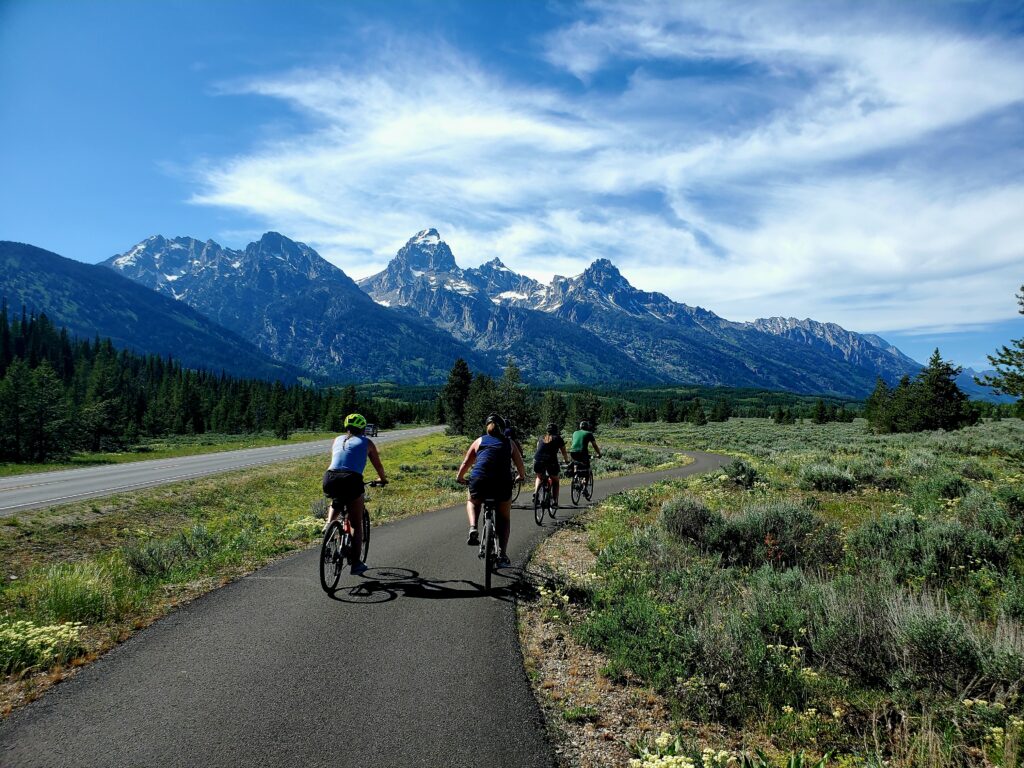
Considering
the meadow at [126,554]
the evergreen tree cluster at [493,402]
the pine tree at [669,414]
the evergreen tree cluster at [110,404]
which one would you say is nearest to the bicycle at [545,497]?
the meadow at [126,554]

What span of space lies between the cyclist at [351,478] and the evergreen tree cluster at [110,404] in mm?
50201

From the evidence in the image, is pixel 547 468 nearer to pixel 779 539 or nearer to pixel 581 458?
pixel 581 458

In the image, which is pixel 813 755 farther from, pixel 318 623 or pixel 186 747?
pixel 318 623

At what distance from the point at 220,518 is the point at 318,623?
50.2ft

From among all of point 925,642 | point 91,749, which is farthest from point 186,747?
point 925,642

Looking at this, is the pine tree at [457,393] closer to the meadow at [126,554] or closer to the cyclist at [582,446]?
the meadow at [126,554]

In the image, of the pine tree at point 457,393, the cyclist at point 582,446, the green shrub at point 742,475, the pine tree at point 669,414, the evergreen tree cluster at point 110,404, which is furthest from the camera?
the pine tree at point 669,414

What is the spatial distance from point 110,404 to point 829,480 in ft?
238

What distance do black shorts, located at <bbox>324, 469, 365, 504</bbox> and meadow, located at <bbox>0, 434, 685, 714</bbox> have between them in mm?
A: 1689

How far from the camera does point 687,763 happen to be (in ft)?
12.2

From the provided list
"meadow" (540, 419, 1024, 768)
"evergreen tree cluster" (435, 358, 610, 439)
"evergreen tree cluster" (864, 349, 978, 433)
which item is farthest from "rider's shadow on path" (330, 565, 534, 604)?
"evergreen tree cluster" (864, 349, 978, 433)

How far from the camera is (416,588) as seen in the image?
337 inches

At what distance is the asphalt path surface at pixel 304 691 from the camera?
13.9ft

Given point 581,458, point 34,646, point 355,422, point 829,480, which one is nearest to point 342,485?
point 355,422
